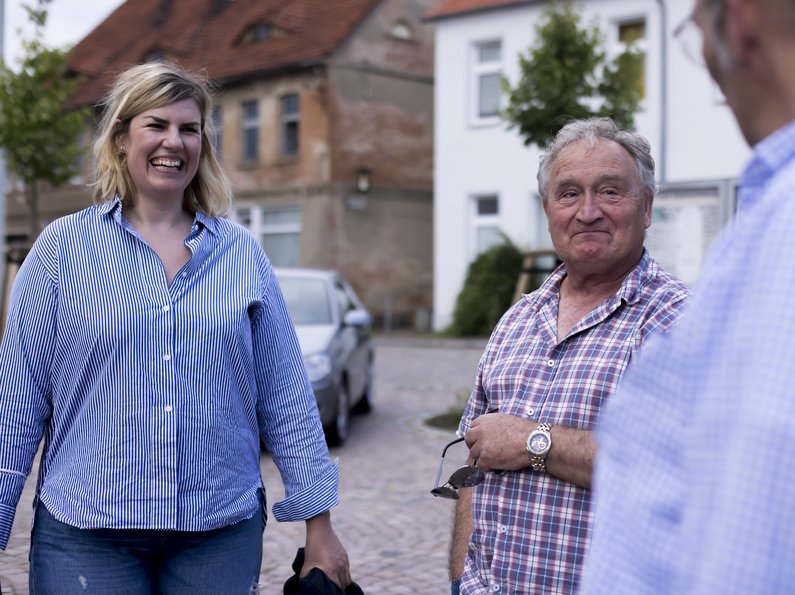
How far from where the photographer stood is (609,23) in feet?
70.9

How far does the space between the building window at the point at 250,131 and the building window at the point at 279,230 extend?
55.9 inches

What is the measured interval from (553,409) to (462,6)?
22.7 metres

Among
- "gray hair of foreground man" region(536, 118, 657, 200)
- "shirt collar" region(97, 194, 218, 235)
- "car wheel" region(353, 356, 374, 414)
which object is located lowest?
"car wheel" region(353, 356, 374, 414)

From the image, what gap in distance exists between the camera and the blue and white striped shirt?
247 cm

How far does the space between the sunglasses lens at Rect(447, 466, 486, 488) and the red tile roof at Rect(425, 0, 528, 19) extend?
21.2 m

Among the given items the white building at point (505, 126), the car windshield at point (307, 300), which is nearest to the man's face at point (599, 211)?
the car windshield at point (307, 300)

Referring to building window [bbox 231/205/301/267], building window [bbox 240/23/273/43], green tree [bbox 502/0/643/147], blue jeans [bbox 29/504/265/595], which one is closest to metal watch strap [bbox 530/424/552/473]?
blue jeans [bbox 29/504/265/595]

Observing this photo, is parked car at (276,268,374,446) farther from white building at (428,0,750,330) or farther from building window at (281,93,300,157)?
building window at (281,93,300,157)

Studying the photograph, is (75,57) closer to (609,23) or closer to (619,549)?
(609,23)

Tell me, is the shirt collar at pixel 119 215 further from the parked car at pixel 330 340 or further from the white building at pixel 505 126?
the white building at pixel 505 126

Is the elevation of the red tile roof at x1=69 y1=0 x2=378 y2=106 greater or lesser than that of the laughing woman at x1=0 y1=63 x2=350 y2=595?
greater

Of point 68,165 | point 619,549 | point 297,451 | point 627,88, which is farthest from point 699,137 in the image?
point 619,549

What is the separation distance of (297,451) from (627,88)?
9966 mm

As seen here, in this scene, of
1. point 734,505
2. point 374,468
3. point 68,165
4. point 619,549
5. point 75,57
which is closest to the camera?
point 734,505
